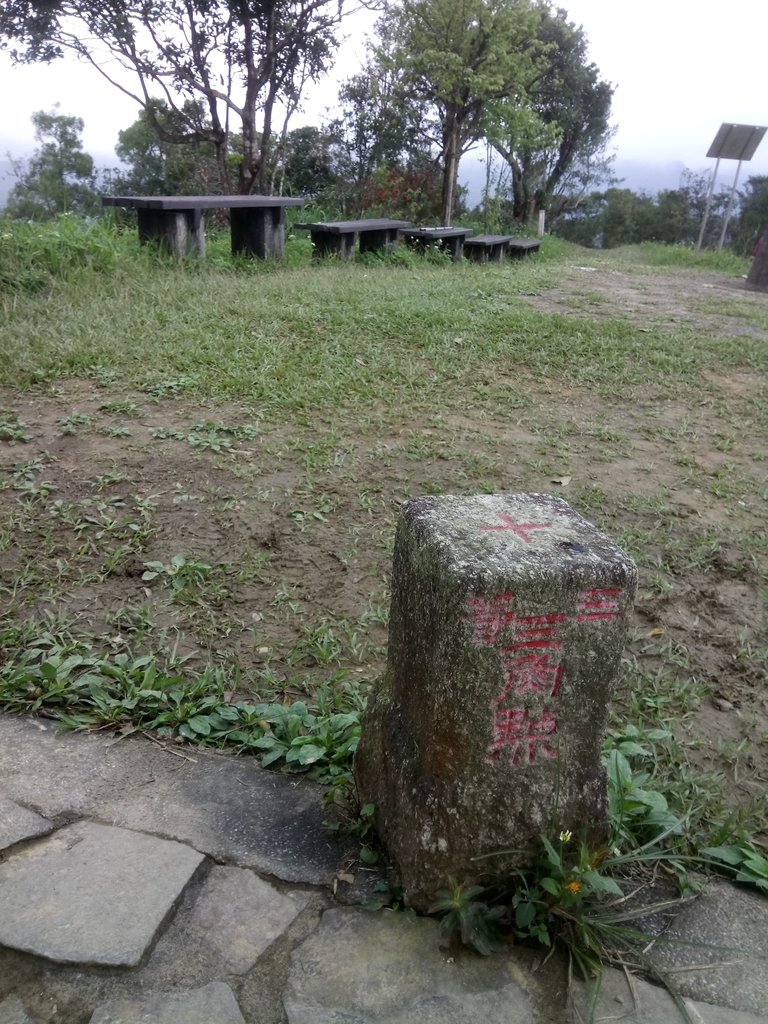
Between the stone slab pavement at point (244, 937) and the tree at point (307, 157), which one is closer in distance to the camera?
the stone slab pavement at point (244, 937)

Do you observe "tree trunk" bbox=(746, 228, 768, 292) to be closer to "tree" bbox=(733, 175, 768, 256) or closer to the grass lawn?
the grass lawn

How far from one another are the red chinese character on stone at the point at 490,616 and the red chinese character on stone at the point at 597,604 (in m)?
0.13

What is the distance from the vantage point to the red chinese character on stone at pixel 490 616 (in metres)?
1.35

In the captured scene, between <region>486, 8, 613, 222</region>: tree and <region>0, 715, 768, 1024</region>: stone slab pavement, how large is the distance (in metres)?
14.9

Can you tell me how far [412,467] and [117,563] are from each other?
145cm

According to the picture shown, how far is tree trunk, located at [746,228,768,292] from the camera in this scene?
10.8 metres

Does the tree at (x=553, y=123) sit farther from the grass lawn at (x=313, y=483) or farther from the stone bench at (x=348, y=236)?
the grass lawn at (x=313, y=483)

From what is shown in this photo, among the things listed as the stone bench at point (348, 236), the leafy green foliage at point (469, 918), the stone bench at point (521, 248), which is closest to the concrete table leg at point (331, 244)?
the stone bench at point (348, 236)

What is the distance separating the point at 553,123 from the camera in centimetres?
1655

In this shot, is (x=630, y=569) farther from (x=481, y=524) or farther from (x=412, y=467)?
(x=412, y=467)

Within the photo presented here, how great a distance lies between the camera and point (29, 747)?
6.28 feet

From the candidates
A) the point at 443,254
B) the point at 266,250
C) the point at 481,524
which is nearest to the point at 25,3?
the point at 266,250

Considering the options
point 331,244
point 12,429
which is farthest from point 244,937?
point 331,244

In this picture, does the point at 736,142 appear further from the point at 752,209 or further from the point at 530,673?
the point at 530,673
